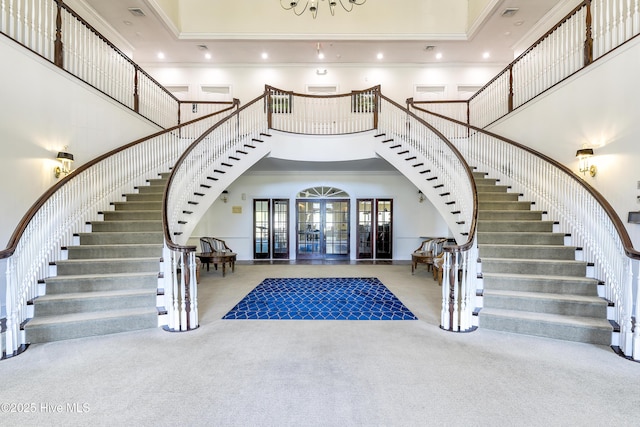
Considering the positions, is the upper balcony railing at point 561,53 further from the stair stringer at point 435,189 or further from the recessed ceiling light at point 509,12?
the stair stringer at point 435,189

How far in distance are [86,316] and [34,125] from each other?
8.58 feet

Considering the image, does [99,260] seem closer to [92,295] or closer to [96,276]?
[96,276]

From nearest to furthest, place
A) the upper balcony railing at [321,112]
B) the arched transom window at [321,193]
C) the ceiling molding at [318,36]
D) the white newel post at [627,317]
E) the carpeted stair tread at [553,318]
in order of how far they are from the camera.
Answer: the white newel post at [627,317]
the carpeted stair tread at [553,318]
the upper balcony railing at [321,112]
the ceiling molding at [318,36]
the arched transom window at [321,193]

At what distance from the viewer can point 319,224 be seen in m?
9.80

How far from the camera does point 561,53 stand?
5.39 meters

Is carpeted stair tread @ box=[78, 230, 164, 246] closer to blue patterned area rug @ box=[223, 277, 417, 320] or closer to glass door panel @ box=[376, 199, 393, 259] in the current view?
blue patterned area rug @ box=[223, 277, 417, 320]

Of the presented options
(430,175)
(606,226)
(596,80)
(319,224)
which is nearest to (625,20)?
(596,80)

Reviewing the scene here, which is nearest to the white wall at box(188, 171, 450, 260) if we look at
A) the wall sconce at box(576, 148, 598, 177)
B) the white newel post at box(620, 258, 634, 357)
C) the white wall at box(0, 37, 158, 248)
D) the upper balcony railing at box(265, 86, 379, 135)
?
the upper balcony railing at box(265, 86, 379, 135)

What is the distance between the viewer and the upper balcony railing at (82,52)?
13.7 feet

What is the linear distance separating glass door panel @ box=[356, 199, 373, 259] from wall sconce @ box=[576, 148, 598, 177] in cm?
572

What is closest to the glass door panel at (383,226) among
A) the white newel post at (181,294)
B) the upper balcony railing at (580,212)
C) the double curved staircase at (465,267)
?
the upper balcony railing at (580,212)

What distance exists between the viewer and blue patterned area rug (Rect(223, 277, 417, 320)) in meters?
4.16

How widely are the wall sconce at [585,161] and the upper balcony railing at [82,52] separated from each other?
→ 7476mm

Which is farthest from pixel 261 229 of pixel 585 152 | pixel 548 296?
pixel 585 152
